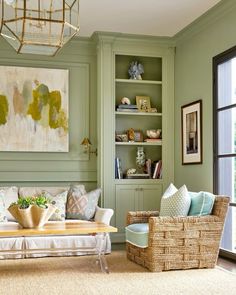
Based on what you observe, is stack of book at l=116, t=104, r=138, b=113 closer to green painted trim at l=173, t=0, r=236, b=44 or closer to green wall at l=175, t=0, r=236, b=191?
green wall at l=175, t=0, r=236, b=191

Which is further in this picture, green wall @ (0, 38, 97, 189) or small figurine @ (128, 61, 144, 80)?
small figurine @ (128, 61, 144, 80)

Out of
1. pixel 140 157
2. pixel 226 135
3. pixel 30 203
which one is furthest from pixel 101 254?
pixel 140 157

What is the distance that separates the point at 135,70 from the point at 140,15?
3.89ft

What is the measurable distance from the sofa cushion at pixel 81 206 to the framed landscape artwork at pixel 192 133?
141 cm

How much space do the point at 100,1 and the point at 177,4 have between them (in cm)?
91

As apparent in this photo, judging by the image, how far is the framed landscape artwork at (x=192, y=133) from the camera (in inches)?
244

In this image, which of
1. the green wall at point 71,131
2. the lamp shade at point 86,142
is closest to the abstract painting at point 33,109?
the green wall at point 71,131

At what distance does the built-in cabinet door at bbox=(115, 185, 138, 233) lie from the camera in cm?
681

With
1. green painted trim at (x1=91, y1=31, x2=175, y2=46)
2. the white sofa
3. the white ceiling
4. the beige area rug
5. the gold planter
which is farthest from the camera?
green painted trim at (x1=91, y1=31, x2=175, y2=46)

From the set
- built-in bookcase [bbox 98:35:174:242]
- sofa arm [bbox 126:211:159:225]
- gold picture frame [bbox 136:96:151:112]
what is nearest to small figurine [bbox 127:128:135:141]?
built-in bookcase [bbox 98:35:174:242]

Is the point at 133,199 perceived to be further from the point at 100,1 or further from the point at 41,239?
the point at 100,1

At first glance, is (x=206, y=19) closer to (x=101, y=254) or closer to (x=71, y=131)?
(x=71, y=131)

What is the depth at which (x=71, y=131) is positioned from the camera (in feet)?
22.5

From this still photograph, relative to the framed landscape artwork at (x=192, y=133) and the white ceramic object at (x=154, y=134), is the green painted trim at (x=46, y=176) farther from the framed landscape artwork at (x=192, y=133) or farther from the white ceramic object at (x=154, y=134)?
the framed landscape artwork at (x=192, y=133)
